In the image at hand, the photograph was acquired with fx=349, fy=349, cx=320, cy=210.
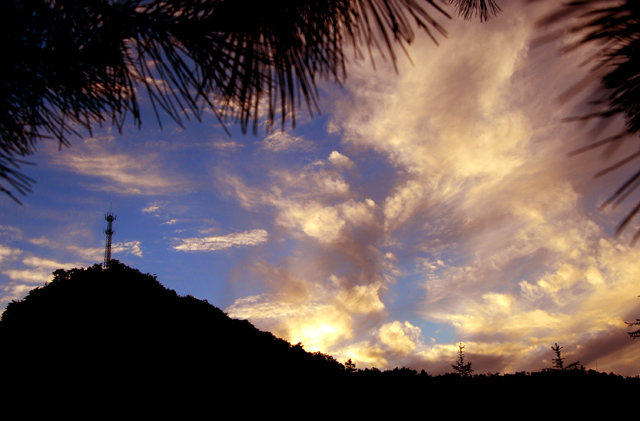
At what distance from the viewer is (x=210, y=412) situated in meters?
7.02

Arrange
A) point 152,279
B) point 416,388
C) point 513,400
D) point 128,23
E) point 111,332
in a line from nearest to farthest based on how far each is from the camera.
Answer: point 128,23 < point 513,400 < point 416,388 < point 111,332 < point 152,279

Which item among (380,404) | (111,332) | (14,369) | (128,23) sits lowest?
(380,404)

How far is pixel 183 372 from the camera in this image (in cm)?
795

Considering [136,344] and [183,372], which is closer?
[183,372]

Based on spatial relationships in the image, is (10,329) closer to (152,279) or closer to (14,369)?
(14,369)

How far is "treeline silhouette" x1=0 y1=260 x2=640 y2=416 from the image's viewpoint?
7227mm

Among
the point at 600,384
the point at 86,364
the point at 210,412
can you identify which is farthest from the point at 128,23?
the point at 600,384

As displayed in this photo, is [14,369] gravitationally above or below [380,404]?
above

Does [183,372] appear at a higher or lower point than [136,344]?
lower

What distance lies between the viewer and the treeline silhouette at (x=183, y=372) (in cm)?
723

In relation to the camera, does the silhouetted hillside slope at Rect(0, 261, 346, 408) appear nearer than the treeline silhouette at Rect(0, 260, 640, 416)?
No

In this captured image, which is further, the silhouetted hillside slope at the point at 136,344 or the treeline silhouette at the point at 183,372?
the silhouetted hillside slope at the point at 136,344

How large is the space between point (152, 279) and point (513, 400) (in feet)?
34.2

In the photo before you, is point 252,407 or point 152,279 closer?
point 252,407
